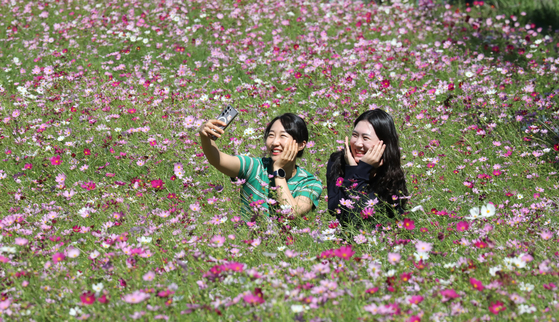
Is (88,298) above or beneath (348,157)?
beneath

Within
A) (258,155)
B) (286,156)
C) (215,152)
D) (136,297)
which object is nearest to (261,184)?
(286,156)

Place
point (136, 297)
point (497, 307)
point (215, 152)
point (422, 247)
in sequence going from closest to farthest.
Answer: point (497, 307) → point (136, 297) → point (422, 247) → point (215, 152)

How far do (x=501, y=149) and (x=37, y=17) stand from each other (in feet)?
32.7

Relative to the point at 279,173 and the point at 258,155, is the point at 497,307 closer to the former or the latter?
the point at 279,173

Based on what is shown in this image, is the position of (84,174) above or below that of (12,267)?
below

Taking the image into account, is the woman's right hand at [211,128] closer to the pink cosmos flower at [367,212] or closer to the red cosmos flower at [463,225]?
the pink cosmos flower at [367,212]

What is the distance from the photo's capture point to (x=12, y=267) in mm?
2551

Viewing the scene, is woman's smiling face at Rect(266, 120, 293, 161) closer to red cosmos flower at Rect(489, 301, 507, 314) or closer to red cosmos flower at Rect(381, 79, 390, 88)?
red cosmos flower at Rect(489, 301, 507, 314)

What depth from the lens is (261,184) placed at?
334 cm

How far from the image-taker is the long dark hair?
11.2ft

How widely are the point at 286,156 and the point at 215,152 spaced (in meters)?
0.45

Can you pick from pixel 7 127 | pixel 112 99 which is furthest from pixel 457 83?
pixel 7 127

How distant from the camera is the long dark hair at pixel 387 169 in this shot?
3.42m

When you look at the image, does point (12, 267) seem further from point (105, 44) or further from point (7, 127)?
point (105, 44)
